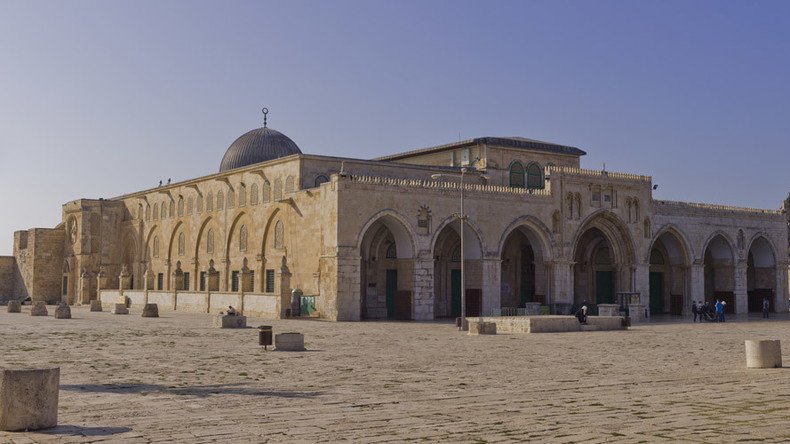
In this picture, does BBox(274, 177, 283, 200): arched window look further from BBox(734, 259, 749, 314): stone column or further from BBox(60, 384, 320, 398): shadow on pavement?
BBox(60, 384, 320, 398): shadow on pavement

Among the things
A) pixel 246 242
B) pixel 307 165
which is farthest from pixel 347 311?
pixel 246 242

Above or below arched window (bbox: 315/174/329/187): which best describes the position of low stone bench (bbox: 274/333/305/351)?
below

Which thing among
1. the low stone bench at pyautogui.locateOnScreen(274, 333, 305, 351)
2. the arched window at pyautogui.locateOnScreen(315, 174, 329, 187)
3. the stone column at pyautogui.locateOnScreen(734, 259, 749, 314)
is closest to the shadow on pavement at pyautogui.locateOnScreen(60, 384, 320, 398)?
the low stone bench at pyautogui.locateOnScreen(274, 333, 305, 351)

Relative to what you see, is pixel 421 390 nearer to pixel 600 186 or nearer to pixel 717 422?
pixel 717 422

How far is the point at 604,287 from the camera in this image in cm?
4891

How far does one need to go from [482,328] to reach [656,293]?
26305 millimetres

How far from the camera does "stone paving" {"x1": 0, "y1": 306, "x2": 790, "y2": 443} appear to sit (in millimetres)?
9406

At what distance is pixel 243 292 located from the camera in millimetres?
Answer: 41125

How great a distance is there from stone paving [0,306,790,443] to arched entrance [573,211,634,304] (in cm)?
2282

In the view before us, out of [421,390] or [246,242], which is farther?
[246,242]

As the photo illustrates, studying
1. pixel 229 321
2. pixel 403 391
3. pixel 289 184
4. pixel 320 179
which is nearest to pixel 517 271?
pixel 320 179

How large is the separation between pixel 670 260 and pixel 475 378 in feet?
128

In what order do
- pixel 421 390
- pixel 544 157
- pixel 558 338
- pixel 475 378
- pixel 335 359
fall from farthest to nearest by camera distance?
pixel 544 157
pixel 558 338
pixel 335 359
pixel 475 378
pixel 421 390

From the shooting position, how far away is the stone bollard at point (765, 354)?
16.6 metres
